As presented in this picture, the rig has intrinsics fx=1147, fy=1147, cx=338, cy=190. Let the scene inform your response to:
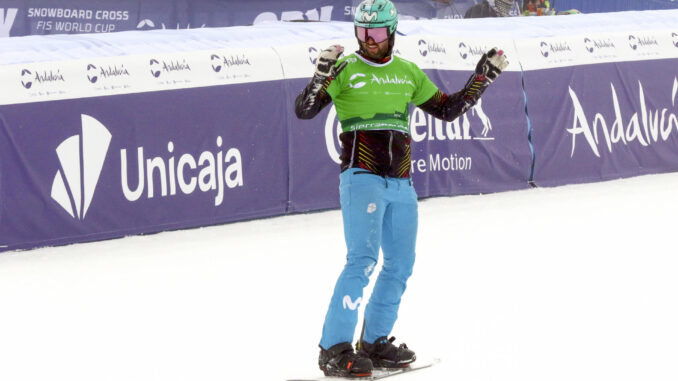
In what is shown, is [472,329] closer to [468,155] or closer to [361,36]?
[361,36]

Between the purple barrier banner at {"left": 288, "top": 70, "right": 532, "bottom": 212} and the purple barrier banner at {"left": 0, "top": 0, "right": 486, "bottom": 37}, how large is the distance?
706 cm

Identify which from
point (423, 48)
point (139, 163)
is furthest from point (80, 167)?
point (423, 48)

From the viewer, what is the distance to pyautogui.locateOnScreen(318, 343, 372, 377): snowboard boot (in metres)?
6.31

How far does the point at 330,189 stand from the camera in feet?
41.5

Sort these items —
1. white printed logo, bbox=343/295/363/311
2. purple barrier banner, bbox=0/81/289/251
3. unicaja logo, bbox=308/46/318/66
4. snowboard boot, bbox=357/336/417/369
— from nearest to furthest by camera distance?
1. white printed logo, bbox=343/295/363/311
2. snowboard boot, bbox=357/336/417/369
3. purple barrier banner, bbox=0/81/289/251
4. unicaja logo, bbox=308/46/318/66

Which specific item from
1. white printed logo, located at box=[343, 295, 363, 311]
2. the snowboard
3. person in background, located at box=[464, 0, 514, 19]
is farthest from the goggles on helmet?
person in background, located at box=[464, 0, 514, 19]

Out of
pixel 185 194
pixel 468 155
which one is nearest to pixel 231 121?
pixel 185 194

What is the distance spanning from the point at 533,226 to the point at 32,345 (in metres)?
5.79

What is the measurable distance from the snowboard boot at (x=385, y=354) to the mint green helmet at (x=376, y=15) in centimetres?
179

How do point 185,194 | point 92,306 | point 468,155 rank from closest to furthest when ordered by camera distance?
point 92,306 → point 185,194 → point 468,155

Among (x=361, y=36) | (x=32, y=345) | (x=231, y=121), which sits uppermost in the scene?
(x=361, y=36)

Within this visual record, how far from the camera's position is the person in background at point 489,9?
18766mm

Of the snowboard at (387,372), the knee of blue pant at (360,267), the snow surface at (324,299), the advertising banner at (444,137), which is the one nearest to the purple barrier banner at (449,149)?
the advertising banner at (444,137)

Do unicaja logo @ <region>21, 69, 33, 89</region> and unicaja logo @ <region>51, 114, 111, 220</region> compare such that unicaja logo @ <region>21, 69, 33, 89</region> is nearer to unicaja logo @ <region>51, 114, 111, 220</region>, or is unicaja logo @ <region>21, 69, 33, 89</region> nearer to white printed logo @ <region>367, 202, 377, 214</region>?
unicaja logo @ <region>51, 114, 111, 220</region>
